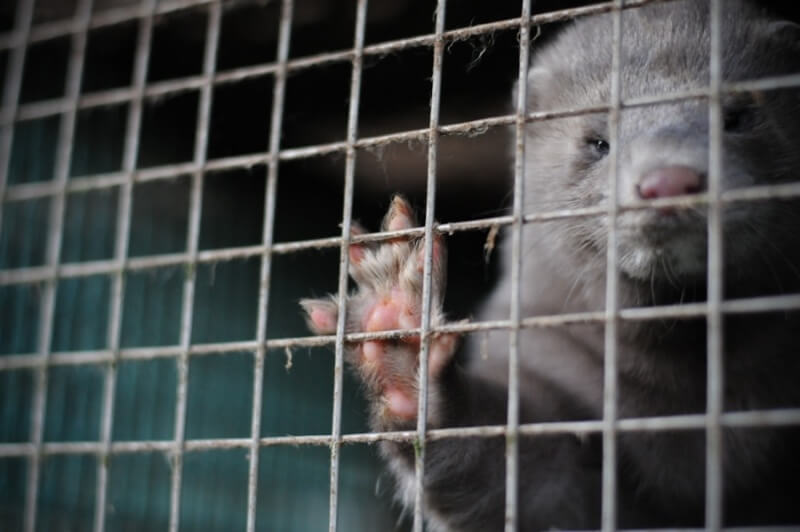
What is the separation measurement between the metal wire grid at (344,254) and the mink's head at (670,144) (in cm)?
18

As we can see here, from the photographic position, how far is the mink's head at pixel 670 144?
1.63m

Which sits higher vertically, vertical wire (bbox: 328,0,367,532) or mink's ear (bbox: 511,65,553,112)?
mink's ear (bbox: 511,65,553,112)

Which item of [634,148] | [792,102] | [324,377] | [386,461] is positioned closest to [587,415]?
[386,461]

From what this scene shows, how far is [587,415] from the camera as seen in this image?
6.81 ft

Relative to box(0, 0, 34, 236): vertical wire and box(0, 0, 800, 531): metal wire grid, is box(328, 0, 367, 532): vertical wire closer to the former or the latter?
box(0, 0, 800, 531): metal wire grid

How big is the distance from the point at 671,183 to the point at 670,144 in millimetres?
157

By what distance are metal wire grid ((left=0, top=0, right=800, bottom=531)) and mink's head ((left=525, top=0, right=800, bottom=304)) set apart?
18 cm

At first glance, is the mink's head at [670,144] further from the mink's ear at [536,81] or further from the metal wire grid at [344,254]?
the metal wire grid at [344,254]

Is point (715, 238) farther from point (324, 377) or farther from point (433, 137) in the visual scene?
point (324, 377)

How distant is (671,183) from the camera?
1509mm

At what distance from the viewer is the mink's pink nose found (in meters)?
1.51

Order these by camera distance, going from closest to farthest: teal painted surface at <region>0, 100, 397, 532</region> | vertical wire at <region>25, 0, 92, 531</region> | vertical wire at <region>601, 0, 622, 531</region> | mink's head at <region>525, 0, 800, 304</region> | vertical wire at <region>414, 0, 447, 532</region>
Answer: vertical wire at <region>601, 0, 622, 531</region>, vertical wire at <region>414, 0, 447, 532</region>, mink's head at <region>525, 0, 800, 304</region>, vertical wire at <region>25, 0, 92, 531</region>, teal painted surface at <region>0, 100, 397, 532</region>

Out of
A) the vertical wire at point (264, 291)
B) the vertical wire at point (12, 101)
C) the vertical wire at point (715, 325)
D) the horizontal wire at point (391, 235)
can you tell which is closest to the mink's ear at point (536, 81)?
the horizontal wire at point (391, 235)

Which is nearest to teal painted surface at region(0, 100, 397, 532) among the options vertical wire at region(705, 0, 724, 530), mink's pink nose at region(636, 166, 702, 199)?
mink's pink nose at region(636, 166, 702, 199)
